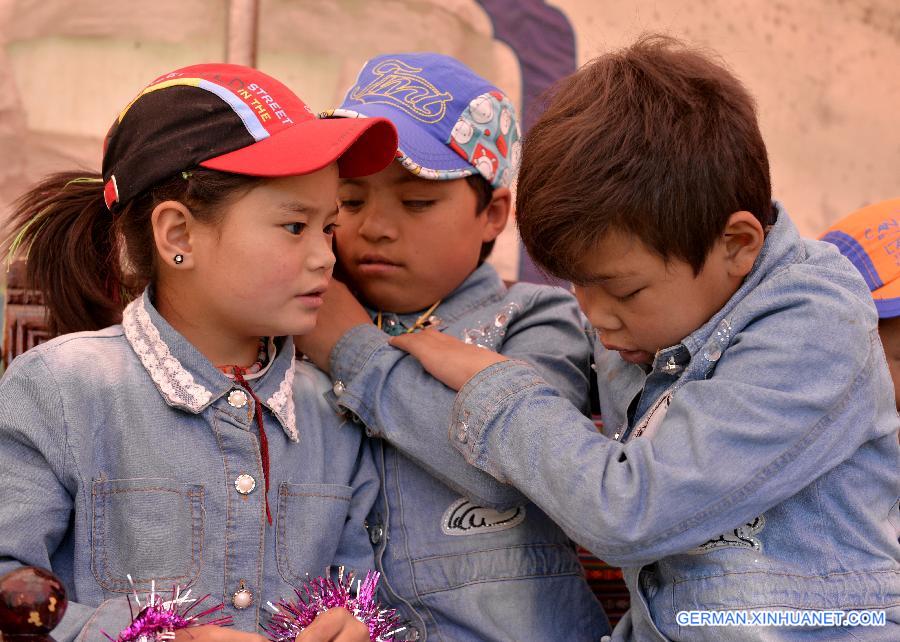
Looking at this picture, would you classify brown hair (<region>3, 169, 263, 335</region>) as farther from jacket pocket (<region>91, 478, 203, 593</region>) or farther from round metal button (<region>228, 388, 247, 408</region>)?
jacket pocket (<region>91, 478, 203, 593</region>)

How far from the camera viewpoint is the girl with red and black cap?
1117 mm

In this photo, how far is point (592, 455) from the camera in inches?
43.6

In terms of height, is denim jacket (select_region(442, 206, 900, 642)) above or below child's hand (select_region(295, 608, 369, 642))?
above

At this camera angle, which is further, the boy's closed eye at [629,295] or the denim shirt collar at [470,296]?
the denim shirt collar at [470,296]

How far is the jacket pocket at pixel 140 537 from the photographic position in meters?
1.13

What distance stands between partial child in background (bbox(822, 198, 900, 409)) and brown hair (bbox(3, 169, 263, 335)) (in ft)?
3.47

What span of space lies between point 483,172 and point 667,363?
0.42m

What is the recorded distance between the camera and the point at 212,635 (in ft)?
3.44

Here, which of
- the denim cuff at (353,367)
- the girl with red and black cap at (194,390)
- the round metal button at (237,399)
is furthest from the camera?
the denim cuff at (353,367)

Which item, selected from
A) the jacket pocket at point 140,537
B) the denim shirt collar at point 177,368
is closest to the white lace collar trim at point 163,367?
the denim shirt collar at point 177,368

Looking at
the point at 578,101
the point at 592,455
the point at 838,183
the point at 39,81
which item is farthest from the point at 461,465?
the point at 838,183

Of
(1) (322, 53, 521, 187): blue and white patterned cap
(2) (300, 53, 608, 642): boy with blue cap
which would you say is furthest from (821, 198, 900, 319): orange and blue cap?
(1) (322, 53, 521, 187): blue and white patterned cap

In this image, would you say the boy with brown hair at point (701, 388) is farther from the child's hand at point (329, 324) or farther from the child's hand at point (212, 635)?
the child's hand at point (212, 635)

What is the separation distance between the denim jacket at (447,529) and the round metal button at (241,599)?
23 centimetres
